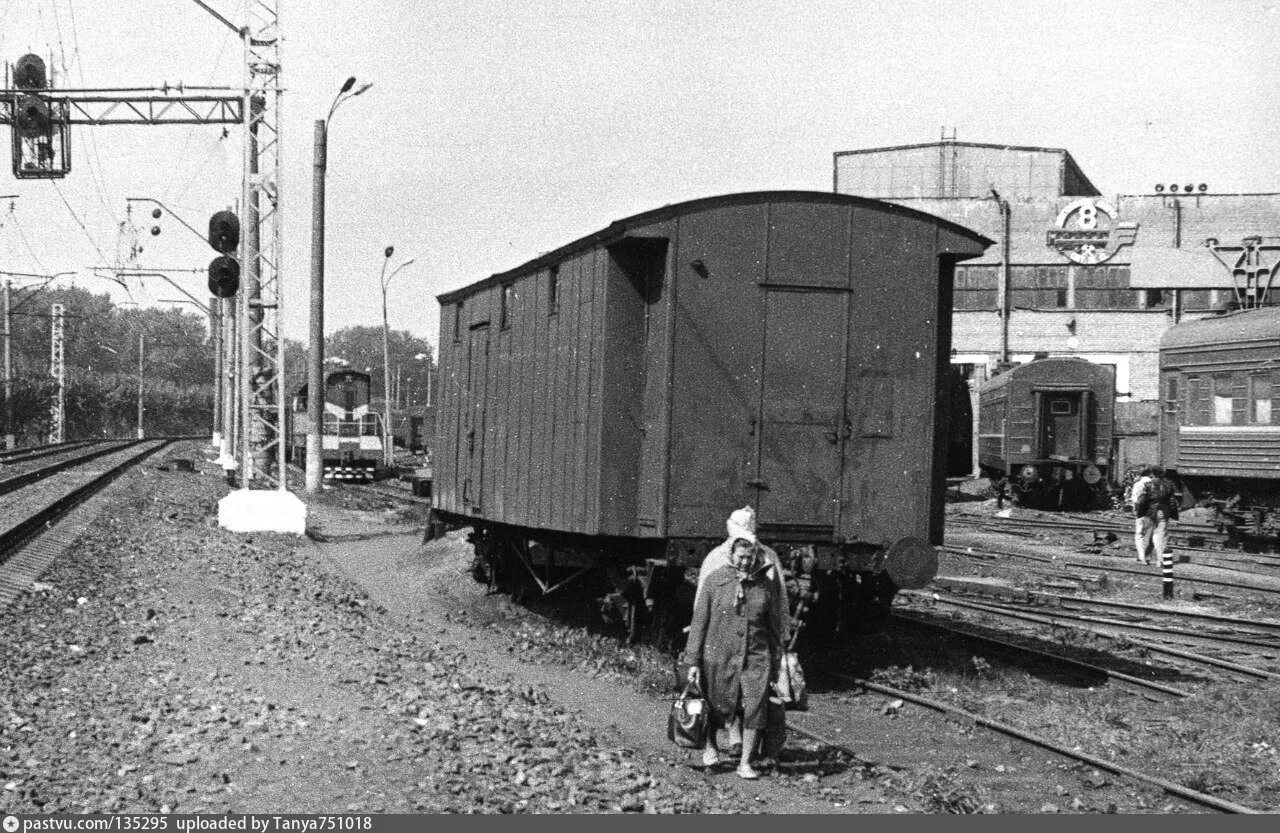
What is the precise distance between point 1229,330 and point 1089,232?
117ft

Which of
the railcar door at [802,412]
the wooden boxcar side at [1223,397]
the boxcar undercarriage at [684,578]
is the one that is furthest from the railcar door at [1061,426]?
the railcar door at [802,412]

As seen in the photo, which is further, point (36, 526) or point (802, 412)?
point (36, 526)

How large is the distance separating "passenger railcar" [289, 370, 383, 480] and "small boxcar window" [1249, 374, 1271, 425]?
30.1m

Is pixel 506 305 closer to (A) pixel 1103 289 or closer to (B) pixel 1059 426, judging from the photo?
(B) pixel 1059 426

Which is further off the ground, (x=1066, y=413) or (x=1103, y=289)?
(x=1103, y=289)

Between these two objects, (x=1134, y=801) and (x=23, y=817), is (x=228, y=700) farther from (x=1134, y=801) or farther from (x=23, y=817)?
(x=1134, y=801)

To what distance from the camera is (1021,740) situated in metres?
9.54

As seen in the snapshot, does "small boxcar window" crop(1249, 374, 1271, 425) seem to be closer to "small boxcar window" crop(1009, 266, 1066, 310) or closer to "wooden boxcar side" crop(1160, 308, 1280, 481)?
"wooden boxcar side" crop(1160, 308, 1280, 481)

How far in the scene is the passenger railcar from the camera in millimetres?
46125

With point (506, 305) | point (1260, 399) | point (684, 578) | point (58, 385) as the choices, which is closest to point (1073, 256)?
point (1260, 399)

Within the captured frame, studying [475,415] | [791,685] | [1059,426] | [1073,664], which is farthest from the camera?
[1059,426]

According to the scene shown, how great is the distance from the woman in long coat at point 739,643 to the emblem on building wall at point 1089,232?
50.6 m

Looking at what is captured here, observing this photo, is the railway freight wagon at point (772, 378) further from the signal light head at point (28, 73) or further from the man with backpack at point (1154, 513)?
the signal light head at point (28, 73)

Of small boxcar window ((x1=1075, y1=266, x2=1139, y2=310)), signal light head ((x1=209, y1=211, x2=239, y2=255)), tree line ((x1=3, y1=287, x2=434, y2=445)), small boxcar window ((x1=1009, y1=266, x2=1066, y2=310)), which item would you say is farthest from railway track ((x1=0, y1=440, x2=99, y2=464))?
small boxcar window ((x1=1075, y1=266, x2=1139, y2=310))
